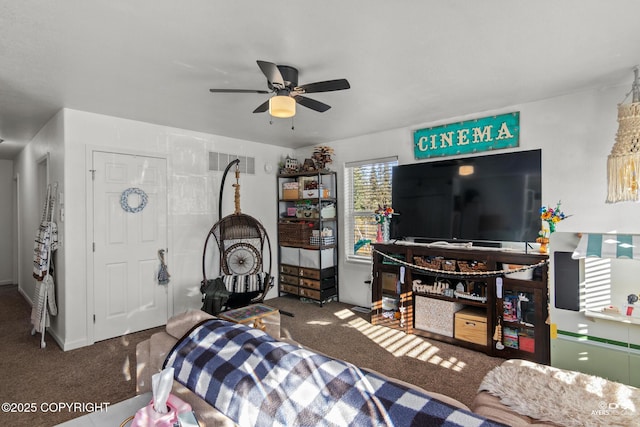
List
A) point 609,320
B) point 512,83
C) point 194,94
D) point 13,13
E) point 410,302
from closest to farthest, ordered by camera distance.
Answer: point 13,13
point 609,320
point 512,83
point 194,94
point 410,302

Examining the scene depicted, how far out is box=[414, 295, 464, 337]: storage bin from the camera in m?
3.49

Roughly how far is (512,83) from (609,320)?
1947 mm

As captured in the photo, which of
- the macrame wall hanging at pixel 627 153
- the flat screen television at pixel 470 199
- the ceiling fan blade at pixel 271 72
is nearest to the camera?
the ceiling fan blade at pixel 271 72

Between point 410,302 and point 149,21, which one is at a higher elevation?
point 149,21

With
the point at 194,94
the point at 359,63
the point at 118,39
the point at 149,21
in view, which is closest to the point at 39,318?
the point at 194,94

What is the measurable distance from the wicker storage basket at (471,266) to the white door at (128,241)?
3.43 metres

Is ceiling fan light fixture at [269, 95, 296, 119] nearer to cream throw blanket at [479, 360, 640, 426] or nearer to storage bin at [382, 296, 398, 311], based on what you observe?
cream throw blanket at [479, 360, 640, 426]

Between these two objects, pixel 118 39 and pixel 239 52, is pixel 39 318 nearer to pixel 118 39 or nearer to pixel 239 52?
pixel 118 39

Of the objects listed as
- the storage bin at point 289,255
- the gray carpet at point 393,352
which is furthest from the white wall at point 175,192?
the gray carpet at point 393,352

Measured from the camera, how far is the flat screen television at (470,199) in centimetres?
323

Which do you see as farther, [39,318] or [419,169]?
[419,169]

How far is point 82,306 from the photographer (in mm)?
3490

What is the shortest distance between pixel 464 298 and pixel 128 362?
3.28 metres

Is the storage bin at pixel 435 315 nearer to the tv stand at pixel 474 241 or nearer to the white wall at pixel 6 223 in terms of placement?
the tv stand at pixel 474 241
